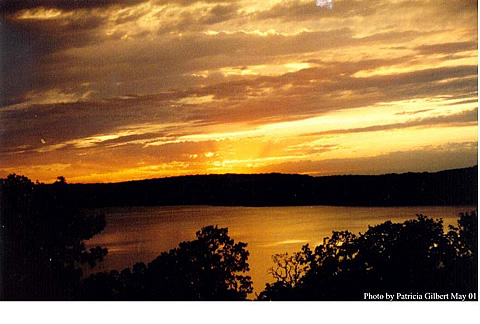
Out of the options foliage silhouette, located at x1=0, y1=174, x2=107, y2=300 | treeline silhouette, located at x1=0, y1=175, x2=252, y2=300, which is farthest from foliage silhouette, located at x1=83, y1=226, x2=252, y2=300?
foliage silhouette, located at x1=0, y1=174, x2=107, y2=300

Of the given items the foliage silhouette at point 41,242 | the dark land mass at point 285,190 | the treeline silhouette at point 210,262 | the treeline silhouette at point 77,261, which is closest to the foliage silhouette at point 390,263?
the treeline silhouette at point 210,262

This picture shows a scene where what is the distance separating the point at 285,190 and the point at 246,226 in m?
0.25

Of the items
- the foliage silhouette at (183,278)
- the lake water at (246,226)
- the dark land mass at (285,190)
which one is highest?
the dark land mass at (285,190)

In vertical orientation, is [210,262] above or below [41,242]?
below

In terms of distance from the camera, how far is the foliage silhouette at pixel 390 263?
114 inches

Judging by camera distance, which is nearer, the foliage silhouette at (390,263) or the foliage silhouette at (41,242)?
the foliage silhouette at (390,263)

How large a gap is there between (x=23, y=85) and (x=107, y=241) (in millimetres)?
849

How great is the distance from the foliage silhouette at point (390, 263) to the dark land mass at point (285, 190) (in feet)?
0.38

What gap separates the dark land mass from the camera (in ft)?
→ 9.61

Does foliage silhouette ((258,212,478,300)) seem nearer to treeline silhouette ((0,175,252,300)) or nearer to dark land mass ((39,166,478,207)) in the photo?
dark land mass ((39,166,478,207))

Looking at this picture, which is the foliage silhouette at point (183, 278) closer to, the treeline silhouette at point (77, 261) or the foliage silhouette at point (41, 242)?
the treeline silhouette at point (77, 261)

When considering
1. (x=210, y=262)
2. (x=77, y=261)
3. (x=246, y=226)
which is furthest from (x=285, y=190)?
(x=77, y=261)

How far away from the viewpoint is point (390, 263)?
9.68 ft

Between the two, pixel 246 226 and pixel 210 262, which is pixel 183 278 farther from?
pixel 246 226
